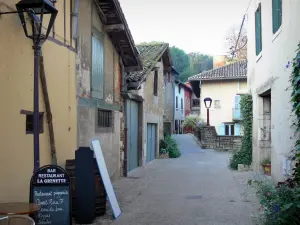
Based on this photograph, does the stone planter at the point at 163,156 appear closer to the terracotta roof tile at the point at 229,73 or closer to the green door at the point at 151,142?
the green door at the point at 151,142

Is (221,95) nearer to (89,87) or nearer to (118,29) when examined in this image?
(118,29)

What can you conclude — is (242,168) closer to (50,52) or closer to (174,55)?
(50,52)

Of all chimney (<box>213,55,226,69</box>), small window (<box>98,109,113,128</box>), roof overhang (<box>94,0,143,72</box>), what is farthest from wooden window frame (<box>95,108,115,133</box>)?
chimney (<box>213,55,226,69</box>)

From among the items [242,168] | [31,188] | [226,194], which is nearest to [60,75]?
[31,188]

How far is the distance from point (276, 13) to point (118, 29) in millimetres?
4261

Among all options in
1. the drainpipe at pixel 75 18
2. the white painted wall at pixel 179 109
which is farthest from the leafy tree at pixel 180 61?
the drainpipe at pixel 75 18

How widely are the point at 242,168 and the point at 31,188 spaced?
32.1 ft

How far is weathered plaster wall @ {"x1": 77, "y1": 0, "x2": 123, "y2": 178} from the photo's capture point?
28.1 feet

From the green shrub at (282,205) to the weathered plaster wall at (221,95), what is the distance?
81.5 ft

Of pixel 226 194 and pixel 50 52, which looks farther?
pixel 226 194

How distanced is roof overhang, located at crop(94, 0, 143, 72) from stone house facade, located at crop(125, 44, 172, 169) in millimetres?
1331

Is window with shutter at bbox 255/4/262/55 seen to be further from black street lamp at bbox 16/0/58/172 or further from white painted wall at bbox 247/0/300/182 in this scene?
black street lamp at bbox 16/0/58/172

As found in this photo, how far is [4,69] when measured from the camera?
5.20 meters

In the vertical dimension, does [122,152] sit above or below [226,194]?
above
